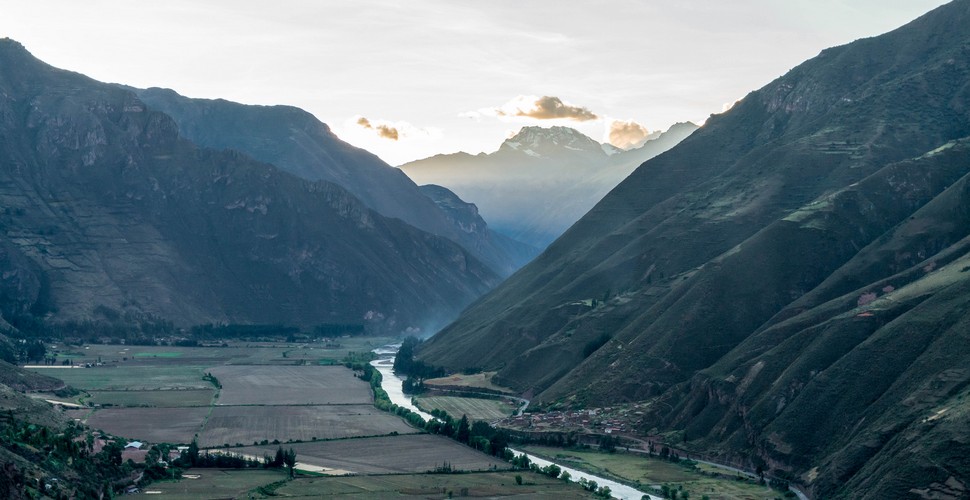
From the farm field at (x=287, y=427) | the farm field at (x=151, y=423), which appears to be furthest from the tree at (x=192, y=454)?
the farm field at (x=151, y=423)

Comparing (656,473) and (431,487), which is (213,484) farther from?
(656,473)

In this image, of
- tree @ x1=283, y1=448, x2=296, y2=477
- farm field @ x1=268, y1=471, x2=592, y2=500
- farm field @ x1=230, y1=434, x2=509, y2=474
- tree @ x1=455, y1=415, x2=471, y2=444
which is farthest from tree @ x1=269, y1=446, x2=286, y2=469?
tree @ x1=455, y1=415, x2=471, y2=444

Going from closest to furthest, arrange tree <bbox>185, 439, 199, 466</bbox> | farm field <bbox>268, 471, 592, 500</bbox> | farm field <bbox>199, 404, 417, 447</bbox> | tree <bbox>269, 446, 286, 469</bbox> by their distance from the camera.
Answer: farm field <bbox>268, 471, 592, 500</bbox>, tree <bbox>185, 439, 199, 466</bbox>, tree <bbox>269, 446, 286, 469</bbox>, farm field <bbox>199, 404, 417, 447</bbox>

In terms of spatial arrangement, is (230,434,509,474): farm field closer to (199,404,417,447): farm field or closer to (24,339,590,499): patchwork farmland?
(24,339,590,499): patchwork farmland

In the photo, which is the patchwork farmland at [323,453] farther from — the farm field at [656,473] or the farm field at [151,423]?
the farm field at [656,473]

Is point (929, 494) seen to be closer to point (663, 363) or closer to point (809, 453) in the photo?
point (809, 453)
